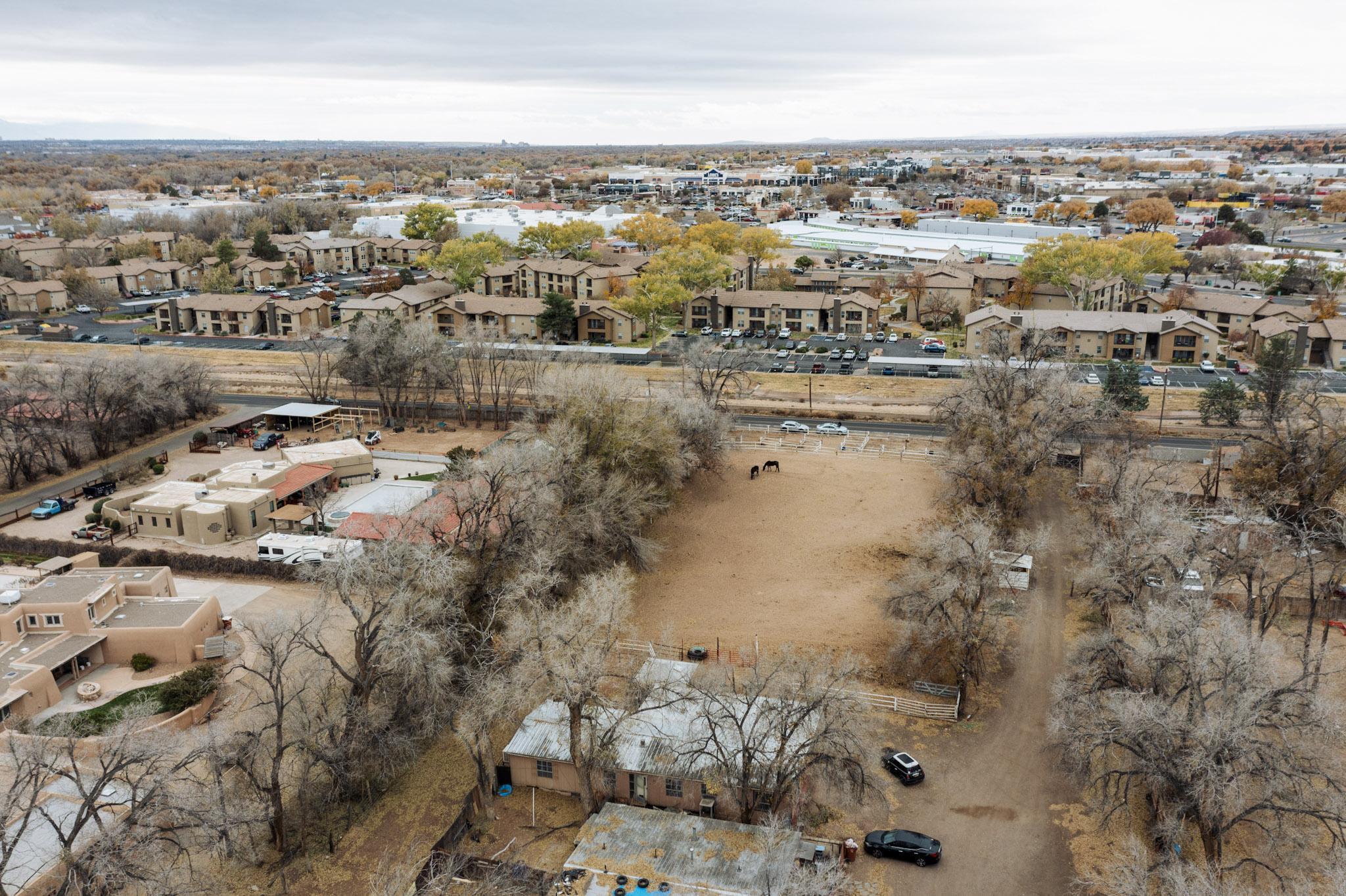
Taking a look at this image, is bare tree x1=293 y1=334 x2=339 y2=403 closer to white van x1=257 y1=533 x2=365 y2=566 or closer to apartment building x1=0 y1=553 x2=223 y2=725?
white van x1=257 y1=533 x2=365 y2=566

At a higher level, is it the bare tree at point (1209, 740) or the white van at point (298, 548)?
the bare tree at point (1209, 740)

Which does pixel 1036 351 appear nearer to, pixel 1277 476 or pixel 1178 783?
pixel 1277 476

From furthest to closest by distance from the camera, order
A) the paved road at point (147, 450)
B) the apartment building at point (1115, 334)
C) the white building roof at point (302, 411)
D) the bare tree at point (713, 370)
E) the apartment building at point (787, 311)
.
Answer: the apartment building at point (787, 311)
the apartment building at point (1115, 334)
the white building roof at point (302, 411)
the bare tree at point (713, 370)
the paved road at point (147, 450)

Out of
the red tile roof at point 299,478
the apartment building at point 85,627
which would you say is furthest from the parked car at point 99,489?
the apartment building at point 85,627

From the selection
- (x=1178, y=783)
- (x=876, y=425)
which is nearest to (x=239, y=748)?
(x=1178, y=783)

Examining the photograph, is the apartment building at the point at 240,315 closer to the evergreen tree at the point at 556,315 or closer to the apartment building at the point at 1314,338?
the evergreen tree at the point at 556,315

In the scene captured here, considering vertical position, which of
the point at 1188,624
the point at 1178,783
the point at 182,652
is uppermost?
the point at 1188,624
